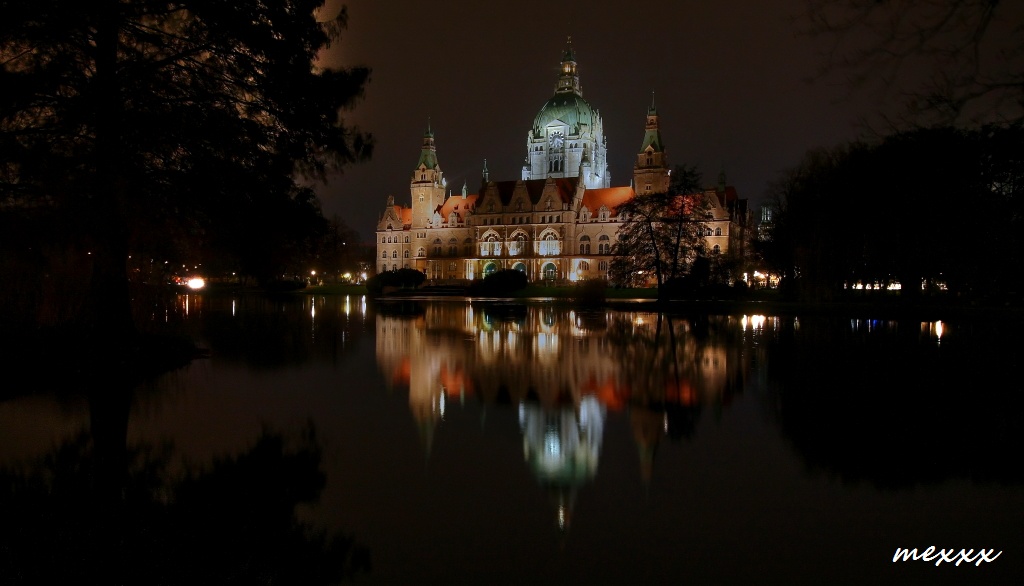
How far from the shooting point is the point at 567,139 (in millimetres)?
115062

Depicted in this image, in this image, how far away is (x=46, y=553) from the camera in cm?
474

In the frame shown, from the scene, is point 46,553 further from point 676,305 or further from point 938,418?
point 676,305

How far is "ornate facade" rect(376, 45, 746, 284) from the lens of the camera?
9169 centimetres

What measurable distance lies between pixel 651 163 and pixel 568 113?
3007 cm

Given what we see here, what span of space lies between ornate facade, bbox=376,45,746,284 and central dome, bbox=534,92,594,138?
20 cm

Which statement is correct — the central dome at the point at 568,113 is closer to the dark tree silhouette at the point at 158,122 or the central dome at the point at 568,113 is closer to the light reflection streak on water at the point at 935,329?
the light reflection streak on water at the point at 935,329

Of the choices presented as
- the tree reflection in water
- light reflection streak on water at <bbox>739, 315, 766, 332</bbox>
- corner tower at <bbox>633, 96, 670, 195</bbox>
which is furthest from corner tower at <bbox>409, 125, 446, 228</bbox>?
the tree reflection in water

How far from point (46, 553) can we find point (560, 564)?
3742mm

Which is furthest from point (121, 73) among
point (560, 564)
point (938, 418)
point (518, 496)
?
point (938, 418)

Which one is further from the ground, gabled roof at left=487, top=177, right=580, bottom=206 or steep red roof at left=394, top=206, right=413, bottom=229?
gabled roof at left=487, top=177, right=580, bottom=206

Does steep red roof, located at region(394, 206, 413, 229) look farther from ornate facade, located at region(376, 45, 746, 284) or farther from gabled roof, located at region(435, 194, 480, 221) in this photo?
gabled roof, located at region(435, 194, 480, 221)

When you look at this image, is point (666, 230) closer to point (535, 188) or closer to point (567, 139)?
point (535, 188)

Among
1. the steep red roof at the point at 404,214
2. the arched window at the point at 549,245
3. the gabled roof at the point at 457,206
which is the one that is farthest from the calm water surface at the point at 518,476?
the steep red roof at the point at 404,214

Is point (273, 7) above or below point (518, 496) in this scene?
above
